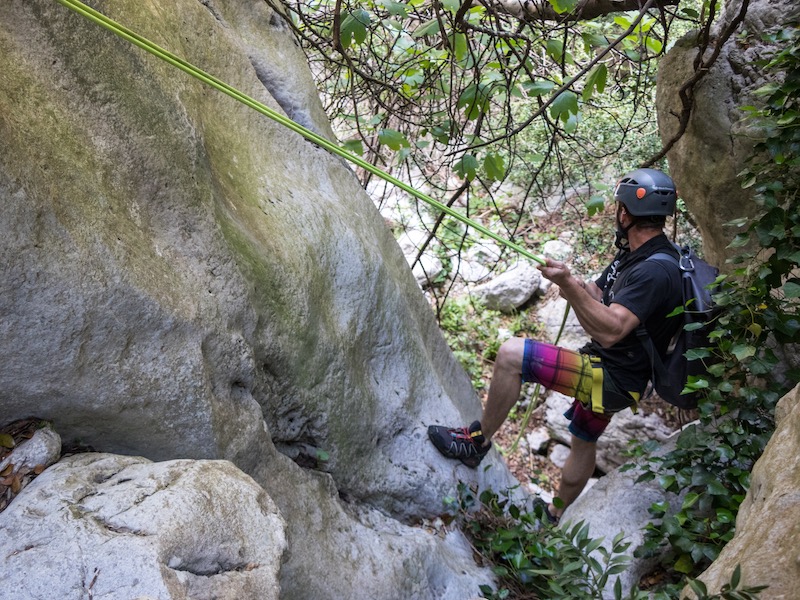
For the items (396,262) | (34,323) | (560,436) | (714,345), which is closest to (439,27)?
(396,262)

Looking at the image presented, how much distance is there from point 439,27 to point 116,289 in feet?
6.67

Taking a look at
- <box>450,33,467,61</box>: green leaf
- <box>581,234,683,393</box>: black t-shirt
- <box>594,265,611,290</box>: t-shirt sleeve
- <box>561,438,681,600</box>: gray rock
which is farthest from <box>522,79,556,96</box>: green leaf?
<box>561,438,681,600</box>: gray rock

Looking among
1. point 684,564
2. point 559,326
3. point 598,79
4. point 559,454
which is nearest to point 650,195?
point 598,79

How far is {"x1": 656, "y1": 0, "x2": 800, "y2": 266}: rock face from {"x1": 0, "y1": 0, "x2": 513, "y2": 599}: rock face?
6.59 feet

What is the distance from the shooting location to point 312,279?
268cm

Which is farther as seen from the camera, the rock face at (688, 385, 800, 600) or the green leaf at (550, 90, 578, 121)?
the green leaf at (550, 90, 578, 121)

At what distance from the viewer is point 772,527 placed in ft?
4.95

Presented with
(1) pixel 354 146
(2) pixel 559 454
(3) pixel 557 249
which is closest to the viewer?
(1) pixel 354 146

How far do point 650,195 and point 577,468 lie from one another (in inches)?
65.7

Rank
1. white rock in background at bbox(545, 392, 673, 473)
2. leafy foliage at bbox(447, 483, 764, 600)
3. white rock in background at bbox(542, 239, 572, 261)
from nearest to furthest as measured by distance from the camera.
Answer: leafy foliage at bbox(447, 483, 764, 600) → white rock in background at bbox(545, 392, 673, 473) → white rock in background at bbox(542, 239, 572, 261)

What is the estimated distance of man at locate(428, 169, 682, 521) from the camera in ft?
10.3

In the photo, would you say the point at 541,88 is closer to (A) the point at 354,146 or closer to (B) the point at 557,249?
(A) the point at 354,146

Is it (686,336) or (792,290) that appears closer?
(792,290)

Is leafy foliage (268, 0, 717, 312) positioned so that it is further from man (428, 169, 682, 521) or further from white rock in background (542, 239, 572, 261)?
white rock in background (542, 239, 572, 261)
